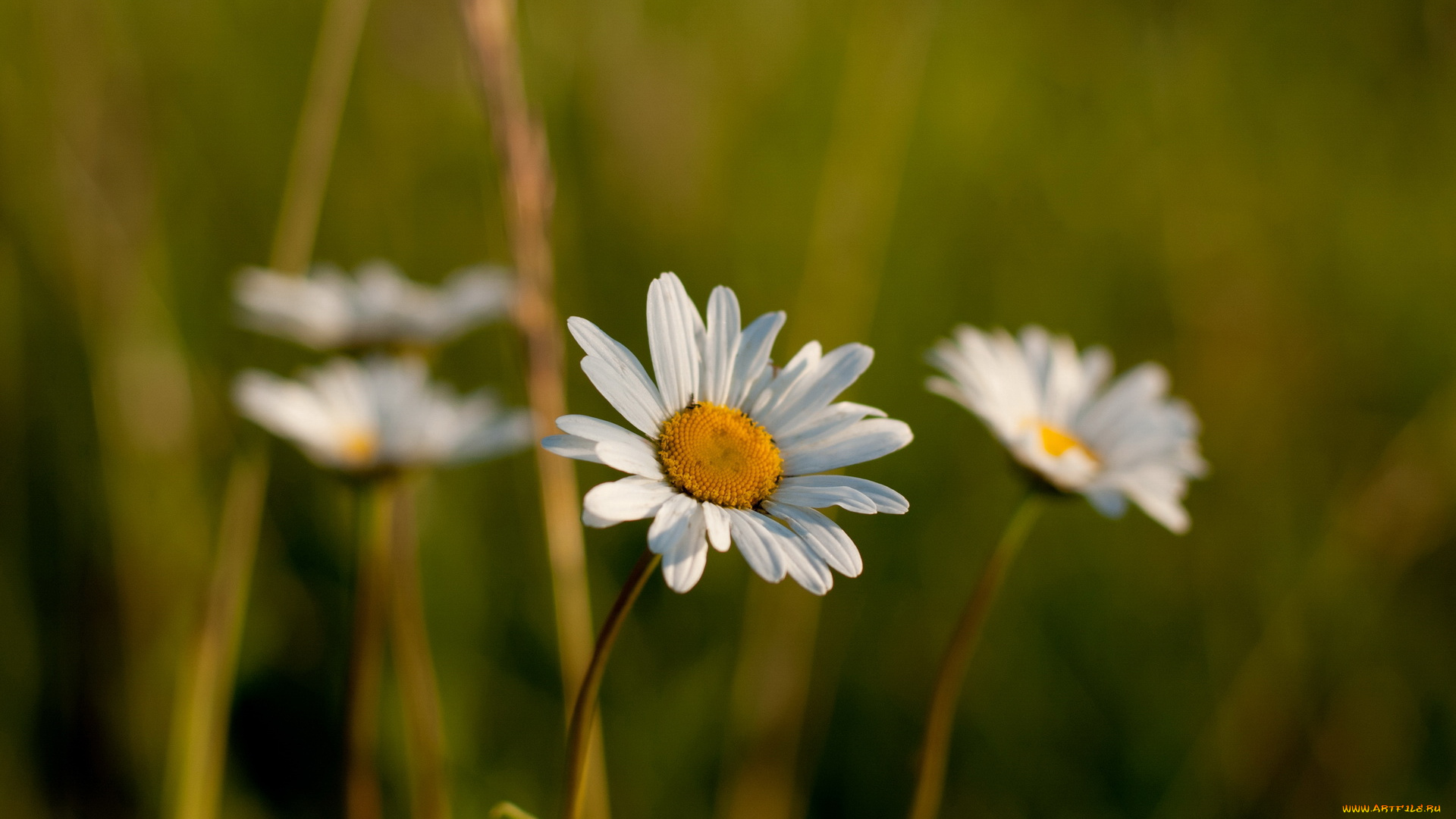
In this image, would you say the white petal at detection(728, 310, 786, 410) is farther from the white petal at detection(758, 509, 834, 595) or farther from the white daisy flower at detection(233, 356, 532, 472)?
the white daisy flower at detection(233, 356, 532, 472)

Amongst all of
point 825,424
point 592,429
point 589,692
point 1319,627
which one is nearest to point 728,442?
point 825,424

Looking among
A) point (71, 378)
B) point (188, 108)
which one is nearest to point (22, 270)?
point (71, 378)

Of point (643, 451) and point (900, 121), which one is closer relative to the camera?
point (643, 451)

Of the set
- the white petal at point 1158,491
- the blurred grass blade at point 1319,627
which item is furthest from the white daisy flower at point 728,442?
the blurred grass blade at point 1319,627

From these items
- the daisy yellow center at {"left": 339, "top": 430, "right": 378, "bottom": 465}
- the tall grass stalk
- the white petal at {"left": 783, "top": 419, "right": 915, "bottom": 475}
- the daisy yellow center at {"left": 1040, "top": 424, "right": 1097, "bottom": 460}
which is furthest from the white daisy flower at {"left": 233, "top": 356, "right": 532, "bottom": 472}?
the daisy yellow center at {"left": 1040, "top": 424, "right": 1097, "bottom": 460}

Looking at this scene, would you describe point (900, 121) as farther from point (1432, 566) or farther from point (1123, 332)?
point (1432, 566)
